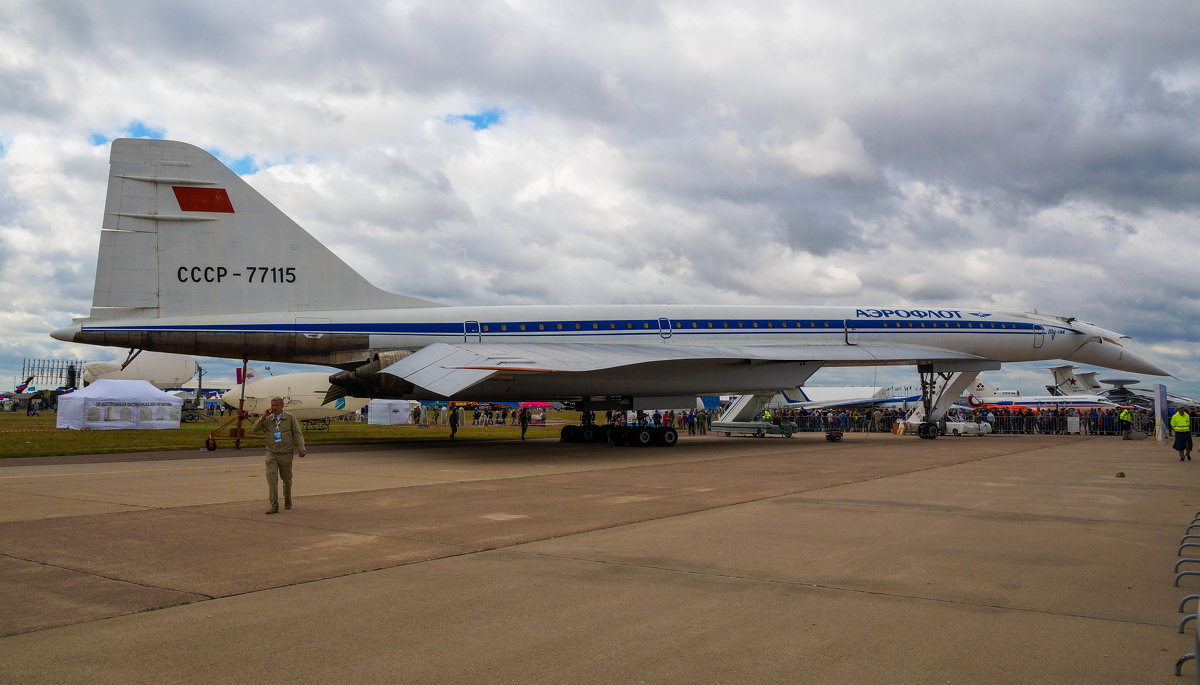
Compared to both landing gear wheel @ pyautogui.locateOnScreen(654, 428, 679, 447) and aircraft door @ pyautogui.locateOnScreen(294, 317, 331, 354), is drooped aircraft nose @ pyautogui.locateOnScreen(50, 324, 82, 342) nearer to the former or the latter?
aircraft door @ pyautogui.locateOnScreen(294, 317, 331, 354)

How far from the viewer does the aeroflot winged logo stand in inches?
652

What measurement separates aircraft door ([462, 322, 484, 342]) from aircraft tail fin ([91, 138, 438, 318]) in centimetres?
295

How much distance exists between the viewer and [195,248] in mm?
16688

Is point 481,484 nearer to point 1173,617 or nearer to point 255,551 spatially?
point 255,551

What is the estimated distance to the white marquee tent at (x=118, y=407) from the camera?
32.3 meters

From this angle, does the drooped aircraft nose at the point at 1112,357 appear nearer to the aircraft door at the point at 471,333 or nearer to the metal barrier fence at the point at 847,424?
the metal barrier fence at the point at 847,424

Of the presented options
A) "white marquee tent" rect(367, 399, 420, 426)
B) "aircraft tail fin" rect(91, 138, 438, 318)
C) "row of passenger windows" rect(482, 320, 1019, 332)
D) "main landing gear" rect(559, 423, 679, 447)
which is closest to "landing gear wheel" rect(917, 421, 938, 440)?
"row of passenger windows" rect(482, 320, 1019, 332)

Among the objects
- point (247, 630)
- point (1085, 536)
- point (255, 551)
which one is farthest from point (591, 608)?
point (1085, 536)

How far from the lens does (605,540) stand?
21.0 feet

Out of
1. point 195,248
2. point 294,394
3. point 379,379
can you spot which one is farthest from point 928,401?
point 294,394

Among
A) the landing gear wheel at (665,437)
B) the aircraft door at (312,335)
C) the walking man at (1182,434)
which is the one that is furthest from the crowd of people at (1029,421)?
the aircraft door at (312,335)

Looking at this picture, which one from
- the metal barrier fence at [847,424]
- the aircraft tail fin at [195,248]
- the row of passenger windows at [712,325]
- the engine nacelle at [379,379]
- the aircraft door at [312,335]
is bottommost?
the metal barrier fence at [847,424]

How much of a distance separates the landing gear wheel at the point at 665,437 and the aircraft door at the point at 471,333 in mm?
5632

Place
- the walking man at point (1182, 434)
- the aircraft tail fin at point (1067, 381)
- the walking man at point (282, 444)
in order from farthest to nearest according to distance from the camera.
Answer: the aircraft tail fin at point (1067, 381) < the walking man at point (1182, 434) < the walking man at point (282, 444)
